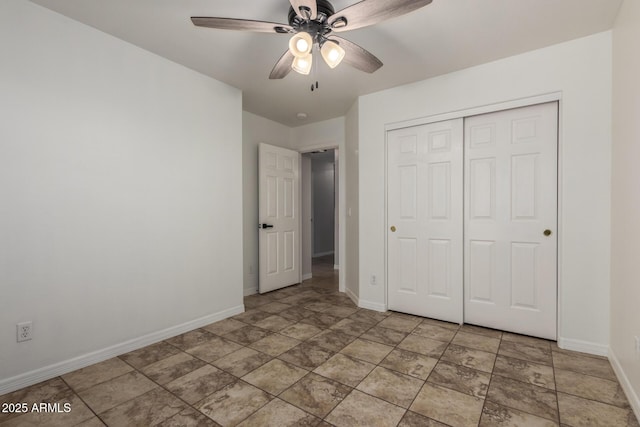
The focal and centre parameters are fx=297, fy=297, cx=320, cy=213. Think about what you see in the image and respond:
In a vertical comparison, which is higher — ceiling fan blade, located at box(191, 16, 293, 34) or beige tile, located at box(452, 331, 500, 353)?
ceiling fan blade, located at box(191, 16, 293, 34)

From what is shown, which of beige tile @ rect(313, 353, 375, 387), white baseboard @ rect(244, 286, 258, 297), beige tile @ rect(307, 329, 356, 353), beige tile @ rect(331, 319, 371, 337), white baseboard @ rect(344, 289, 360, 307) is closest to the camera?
beige tile @ rect(313, 353, 375, 387)

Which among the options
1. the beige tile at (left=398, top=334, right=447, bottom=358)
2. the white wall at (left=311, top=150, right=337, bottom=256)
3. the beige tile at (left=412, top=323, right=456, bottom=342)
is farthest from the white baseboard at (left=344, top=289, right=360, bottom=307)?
the white wall at (left=311, top=150, right=337, bottom=256)

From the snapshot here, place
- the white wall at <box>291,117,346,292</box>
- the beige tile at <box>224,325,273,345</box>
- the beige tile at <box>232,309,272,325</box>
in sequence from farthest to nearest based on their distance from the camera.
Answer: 1. the white wall at <box>291,117,346,292</box>
2. the beige tile at <box>232,309,272,325</box>
3. the beige tile at <box>224,325,273,345</box>

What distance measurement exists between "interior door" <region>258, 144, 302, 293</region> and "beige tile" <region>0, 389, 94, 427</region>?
241 centimetres

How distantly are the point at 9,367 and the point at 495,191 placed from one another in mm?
3926

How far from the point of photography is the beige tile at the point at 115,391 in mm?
1783

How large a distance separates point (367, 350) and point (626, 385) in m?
1.63

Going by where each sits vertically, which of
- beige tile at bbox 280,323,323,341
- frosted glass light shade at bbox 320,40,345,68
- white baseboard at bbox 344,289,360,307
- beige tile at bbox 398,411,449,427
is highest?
frosted glass light shade at bbox 320,40,345,68

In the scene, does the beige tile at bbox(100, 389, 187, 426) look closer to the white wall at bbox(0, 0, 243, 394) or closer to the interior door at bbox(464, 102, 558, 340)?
the white wall at bbox(0, 0, 243, 394)

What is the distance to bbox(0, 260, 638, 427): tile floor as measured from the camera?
165cm

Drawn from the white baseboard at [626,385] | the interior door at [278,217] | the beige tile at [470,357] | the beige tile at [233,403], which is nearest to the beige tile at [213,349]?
the beige tile at [233,403]

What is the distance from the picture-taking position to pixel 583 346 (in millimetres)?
2375

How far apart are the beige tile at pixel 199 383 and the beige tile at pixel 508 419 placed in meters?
1.56

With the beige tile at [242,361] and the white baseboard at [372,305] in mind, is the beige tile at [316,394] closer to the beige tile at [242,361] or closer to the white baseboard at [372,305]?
the beige tile at [242,361]
